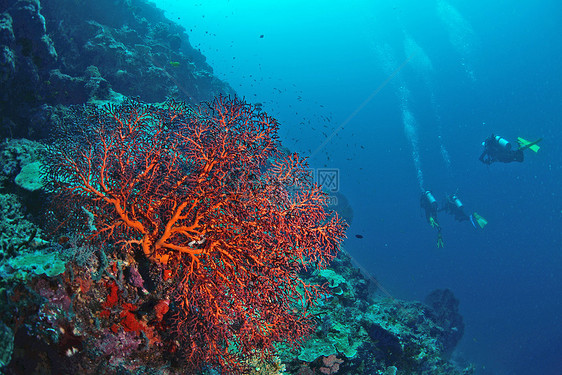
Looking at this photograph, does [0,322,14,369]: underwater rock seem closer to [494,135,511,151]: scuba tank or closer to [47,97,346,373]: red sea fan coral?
[47,97,346,373]: red sea fan coral

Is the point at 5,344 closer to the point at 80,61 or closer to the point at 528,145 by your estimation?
the point at 80,61

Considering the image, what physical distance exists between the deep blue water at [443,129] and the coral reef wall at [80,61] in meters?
25.0

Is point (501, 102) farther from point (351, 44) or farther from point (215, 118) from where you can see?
point (215, 118)

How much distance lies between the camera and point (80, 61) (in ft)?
39.6

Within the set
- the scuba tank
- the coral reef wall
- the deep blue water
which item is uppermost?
the deep blue water

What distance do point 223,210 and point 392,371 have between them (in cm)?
696

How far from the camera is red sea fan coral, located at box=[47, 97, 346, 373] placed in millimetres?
3129

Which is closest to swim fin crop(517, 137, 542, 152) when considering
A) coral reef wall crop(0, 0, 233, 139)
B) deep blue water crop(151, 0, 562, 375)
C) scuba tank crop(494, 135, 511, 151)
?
scuba tank crop(494, 135, 511, 151)

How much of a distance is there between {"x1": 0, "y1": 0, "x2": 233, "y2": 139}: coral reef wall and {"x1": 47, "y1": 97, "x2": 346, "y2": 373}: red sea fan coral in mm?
6041

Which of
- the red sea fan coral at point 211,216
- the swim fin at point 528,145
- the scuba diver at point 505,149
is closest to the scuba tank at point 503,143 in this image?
the scuba diver at point 505,149

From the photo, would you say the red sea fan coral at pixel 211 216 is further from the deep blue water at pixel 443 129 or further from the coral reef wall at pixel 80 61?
the deep blue water at pixel 443 129

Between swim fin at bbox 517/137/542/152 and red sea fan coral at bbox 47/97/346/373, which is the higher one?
swim fin at bbox 517/137/542/152

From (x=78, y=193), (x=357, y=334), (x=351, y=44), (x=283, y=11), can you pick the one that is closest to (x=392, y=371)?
(x=357, y=334)

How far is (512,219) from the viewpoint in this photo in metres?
85.6
